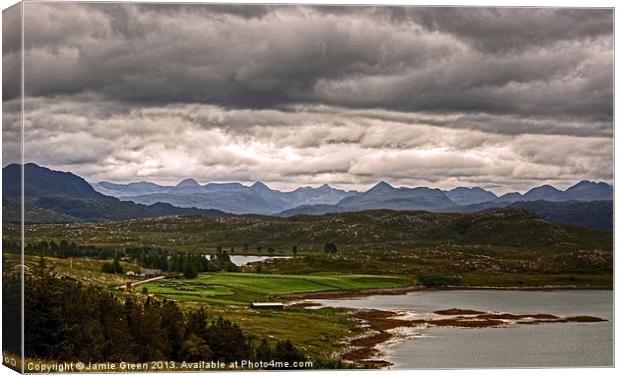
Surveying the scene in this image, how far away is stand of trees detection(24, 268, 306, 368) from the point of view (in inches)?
1490

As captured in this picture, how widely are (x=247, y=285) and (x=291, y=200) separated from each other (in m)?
4.49

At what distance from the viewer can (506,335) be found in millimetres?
42406

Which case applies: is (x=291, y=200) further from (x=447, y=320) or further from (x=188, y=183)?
(x=447, y=320)

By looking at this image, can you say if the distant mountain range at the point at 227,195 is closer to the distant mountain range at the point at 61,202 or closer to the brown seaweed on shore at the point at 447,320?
the distant mountain range at the point at 61,202

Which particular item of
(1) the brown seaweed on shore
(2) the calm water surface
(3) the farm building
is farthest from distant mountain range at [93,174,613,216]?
(1) the brown seaweed on shore

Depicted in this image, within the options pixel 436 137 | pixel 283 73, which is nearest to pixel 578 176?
pixel 436 137

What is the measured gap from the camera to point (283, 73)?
136ft

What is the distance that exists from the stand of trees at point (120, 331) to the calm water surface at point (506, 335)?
15.5 feet

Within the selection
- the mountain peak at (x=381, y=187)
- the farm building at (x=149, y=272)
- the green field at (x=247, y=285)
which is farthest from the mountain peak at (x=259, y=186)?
the farm building at (x=149, y=272)

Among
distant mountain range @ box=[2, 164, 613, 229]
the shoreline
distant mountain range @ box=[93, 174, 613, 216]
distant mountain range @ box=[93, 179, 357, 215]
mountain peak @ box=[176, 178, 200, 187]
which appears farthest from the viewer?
distant mountain range @ box=[93, 174, 613, 216]

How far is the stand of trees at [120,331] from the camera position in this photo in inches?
1490

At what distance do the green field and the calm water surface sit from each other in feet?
2.52

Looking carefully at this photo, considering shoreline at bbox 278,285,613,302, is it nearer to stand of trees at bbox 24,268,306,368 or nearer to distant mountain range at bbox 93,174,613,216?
distant mountain range at bbox 93,174,613,216

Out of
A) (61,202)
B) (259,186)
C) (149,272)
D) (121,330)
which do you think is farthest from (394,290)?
(61,202)
